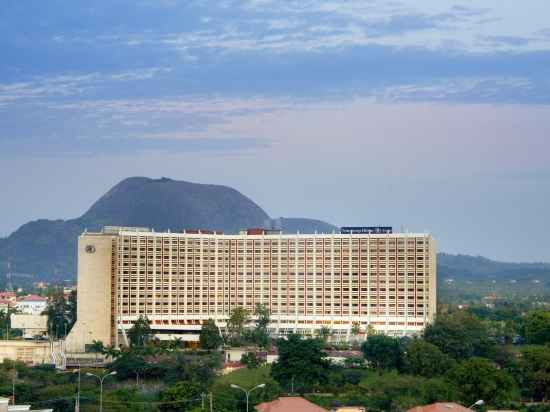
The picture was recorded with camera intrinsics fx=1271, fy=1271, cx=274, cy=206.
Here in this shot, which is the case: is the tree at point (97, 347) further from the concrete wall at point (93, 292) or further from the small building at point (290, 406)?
the small building at point (290, 406)

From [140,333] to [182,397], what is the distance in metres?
41.1

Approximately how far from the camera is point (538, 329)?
100750 millimetres

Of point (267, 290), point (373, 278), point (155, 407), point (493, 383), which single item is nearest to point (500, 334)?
point (373, 278)

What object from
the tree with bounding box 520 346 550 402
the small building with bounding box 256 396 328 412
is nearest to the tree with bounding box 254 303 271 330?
the tree with bounding box 520 346 550 402

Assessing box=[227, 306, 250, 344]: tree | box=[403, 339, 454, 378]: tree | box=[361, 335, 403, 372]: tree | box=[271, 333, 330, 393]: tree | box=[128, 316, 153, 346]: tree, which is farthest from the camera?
box=[227, 306, 250, 344]: tree

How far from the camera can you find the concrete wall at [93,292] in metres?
106

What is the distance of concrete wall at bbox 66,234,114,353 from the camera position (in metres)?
106

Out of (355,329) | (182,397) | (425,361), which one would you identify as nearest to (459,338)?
(425,361)

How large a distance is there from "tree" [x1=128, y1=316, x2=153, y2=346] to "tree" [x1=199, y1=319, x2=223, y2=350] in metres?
4.55

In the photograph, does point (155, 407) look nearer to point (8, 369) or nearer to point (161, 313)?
point (8, 369)

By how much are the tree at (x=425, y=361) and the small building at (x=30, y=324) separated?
4486 cm

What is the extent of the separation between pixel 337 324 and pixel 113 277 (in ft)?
66.5

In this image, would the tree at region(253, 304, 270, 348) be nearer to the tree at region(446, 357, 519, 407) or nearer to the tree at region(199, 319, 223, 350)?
the tree at region(199, 319, 223, 350)

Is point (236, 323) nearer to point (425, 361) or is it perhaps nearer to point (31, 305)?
point (425, 361)
